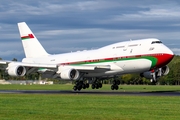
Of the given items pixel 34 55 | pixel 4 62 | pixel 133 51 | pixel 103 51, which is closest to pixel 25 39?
pixel 34 55

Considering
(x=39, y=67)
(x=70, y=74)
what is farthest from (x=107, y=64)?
(x=39, y=67)

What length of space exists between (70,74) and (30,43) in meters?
17.6

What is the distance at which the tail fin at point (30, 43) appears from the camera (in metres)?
70.1

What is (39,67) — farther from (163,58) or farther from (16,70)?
(163,58)

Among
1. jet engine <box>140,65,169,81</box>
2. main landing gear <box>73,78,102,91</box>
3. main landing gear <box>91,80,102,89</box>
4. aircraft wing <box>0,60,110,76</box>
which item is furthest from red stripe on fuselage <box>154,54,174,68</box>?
main landing gear <box>91,80,102,89</box>

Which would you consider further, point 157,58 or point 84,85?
point 84,85

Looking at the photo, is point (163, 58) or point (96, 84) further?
point (96, 84)

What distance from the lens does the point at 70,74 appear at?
5509 cm

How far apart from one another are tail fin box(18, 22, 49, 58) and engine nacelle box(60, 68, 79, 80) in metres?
14.9

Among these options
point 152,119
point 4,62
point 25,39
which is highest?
point 25,39

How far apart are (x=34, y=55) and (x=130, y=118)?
49.2m

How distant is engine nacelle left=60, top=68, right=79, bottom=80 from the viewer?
180 ft

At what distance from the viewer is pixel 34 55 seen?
70125 millimetres

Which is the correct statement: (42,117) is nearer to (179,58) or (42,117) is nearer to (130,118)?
(130,118)
